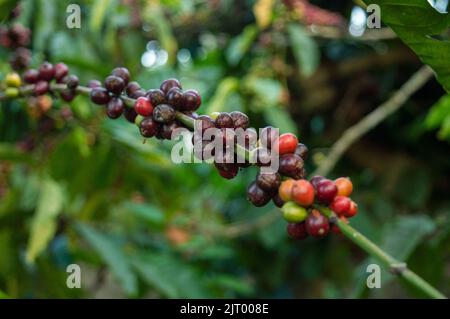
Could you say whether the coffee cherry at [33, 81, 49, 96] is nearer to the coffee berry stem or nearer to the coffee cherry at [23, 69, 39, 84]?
the coffee cherry at [23, 69, 39, 84]

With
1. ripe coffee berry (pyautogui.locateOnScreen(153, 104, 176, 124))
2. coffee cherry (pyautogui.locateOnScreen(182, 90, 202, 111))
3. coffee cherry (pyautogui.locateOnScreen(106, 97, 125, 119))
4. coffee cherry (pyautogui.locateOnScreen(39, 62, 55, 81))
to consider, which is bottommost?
ripe coffee berry (pyautogui.locateOnScreen(153, 104, 176, 124))

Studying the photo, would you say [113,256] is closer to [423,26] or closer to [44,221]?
[44,221]

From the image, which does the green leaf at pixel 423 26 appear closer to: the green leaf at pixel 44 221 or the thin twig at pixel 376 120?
the green leaf at pixel 44 221

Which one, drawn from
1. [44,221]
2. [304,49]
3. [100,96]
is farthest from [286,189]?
[304,49]

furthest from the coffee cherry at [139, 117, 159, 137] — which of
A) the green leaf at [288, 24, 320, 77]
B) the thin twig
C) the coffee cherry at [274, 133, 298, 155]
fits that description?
the green leaf at [288, 24, 320, 77]

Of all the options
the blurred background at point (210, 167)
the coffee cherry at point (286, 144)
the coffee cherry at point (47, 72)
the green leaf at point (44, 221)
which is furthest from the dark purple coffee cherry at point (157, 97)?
the green leaf at point (44, 221)

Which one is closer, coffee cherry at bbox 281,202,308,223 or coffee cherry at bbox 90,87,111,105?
coffee cherry at bbox 281,202,308,223

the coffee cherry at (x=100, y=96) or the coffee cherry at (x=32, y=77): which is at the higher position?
the coffee cherry at (x=32, y=77)
